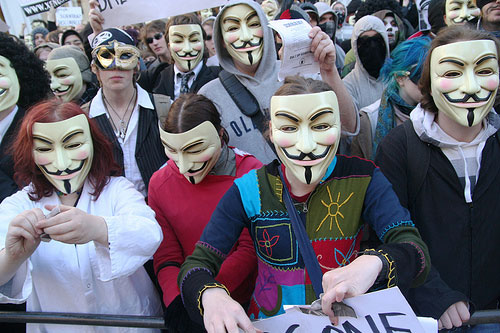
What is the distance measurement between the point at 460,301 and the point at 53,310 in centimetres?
176

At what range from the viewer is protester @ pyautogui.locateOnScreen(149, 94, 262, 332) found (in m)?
2.27

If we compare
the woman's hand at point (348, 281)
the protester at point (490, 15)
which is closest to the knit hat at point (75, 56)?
the protester at point (490, 15)

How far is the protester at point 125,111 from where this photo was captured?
2928mm


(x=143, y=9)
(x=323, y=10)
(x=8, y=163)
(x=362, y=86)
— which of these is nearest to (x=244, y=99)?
(x=362, y=86)

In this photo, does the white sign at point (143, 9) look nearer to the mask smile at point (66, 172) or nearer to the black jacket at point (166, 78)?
the black jacket at point (166, 78)

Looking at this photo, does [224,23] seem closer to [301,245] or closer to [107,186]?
[107,186]

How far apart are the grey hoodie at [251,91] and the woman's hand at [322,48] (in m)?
0.54

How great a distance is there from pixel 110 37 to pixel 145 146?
930 millimetres

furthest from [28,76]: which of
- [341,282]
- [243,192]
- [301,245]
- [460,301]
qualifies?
[460,301]

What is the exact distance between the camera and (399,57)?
279 cm

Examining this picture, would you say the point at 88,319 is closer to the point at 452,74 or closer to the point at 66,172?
the point at 66,172

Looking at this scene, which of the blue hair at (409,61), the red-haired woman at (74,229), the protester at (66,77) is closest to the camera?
the red-haired woman at (74,229)

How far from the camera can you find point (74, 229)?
1.75 meters

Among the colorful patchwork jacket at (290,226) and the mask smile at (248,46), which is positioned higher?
the mask smile at (248,46)
